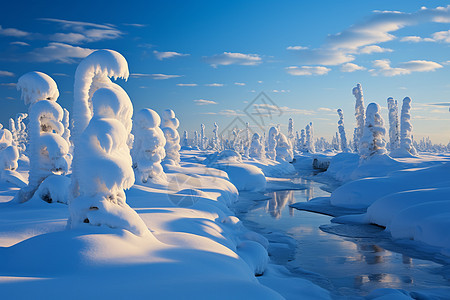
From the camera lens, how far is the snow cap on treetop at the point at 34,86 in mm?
13305

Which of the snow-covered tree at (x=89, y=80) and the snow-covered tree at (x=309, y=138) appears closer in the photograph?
the snow-covered tree at (x=89, y=80)

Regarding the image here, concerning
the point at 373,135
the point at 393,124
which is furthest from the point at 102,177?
the point at 393,124

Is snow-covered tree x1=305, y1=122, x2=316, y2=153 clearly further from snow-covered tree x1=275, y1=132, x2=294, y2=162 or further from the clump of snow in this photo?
the clump of snow

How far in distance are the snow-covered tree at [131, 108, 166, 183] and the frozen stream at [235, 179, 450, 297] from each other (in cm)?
526

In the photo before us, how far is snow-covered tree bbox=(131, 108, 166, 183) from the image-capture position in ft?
57.7

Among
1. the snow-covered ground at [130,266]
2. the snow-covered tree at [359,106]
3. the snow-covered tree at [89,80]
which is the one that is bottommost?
the snow-covered ground at [130,266]

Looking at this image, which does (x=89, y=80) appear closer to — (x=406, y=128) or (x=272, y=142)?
(x=272, y=142)

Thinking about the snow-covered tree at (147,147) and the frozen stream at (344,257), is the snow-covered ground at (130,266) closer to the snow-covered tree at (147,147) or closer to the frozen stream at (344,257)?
the frozen stream at (344,257)

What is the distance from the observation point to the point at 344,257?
1072 cm

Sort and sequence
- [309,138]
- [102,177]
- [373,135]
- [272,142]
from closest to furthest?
[102,177]
[373,135]
[272,142]
[309,138]

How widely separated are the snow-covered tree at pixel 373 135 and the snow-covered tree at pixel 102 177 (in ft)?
96.7

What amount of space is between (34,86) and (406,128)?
45.6 meters

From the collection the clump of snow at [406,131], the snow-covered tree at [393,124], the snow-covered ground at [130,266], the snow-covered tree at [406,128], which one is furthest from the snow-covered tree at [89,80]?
the snow-covered tree at [393,124]

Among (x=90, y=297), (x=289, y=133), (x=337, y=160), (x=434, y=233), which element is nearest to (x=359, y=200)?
(x=434, y=233)
